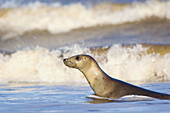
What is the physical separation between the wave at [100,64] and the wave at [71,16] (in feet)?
19.1

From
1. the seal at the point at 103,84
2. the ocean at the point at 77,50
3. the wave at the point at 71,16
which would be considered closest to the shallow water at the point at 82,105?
the ocean at the point at 77,50

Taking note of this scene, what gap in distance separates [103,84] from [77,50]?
725cm

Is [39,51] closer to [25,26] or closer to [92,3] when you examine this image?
[25,26]

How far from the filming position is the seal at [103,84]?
6.65m

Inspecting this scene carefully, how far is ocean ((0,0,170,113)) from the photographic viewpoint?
635cm

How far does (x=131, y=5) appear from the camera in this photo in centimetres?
2081

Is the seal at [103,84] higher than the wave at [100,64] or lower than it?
lower

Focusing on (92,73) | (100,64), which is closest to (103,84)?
(92,73)

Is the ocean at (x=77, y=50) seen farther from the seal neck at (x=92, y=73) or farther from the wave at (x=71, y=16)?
the seal neck at (x=92, y=73)

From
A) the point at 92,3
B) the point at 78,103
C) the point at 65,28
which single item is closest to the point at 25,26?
the point at 65,28

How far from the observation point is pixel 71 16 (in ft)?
69.4

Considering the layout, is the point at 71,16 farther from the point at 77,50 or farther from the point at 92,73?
the point at 92,73

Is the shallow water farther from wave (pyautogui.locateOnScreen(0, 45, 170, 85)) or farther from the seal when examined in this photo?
wave (pyautogui.locateOnScreen(0, 45, 170, 85))

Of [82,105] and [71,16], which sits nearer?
[82,105]
